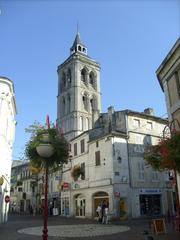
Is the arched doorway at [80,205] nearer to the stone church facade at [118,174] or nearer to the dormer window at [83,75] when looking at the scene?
the stone church facade at [118,174]

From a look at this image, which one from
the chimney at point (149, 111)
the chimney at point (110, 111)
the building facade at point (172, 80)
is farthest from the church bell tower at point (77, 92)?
the building facade at point (172, 80)

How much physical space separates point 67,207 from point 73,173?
5.50m

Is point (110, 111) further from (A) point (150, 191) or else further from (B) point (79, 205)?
(B) point (79, 205)

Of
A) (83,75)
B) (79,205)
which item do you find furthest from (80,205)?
(83,75)

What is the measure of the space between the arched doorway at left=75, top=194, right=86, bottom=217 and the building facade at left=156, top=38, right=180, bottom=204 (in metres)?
18.6

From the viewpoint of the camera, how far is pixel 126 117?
28.6 meters

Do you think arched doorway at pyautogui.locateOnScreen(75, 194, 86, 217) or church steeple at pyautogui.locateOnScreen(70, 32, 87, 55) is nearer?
arched doorway at pyautogui.locateOnScreen(75, 194, 86, 217)

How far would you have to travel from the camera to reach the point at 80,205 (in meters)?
30.5

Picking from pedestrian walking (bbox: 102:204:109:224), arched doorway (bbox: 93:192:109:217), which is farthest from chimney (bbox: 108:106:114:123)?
pedestrian walking (bbox: 102:204:109:224)

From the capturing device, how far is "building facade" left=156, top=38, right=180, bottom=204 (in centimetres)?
1301

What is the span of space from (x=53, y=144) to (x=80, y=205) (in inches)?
793

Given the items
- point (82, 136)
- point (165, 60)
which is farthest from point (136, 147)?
point (165, 60)

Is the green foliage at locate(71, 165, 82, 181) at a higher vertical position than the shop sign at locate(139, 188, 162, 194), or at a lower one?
higher

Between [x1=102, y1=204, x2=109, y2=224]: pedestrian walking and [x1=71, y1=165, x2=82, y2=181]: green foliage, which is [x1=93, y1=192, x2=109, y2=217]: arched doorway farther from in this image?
[x1=102, y1=204, x2=109, y2=224]: pedestrian walking
